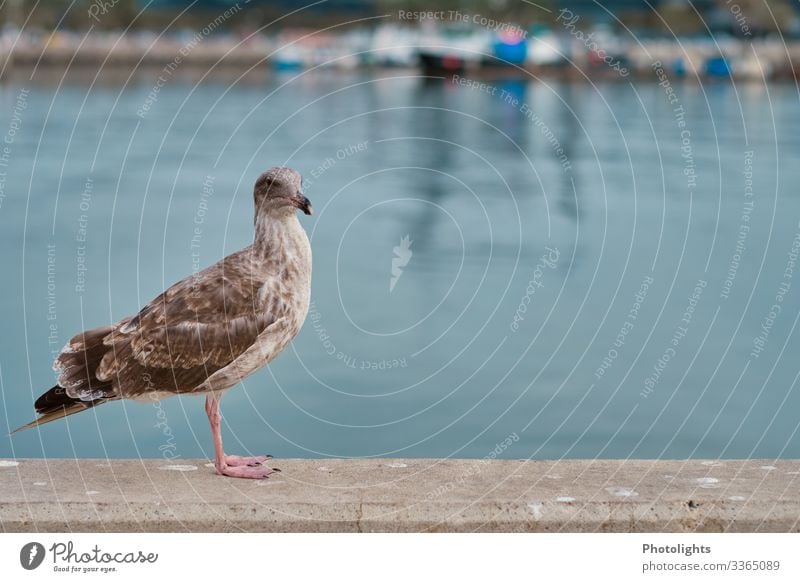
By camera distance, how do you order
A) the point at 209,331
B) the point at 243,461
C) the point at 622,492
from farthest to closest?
the point at 243,461 < the point at 622,492 < the point at 209,331

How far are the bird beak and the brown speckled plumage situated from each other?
12 centimetres

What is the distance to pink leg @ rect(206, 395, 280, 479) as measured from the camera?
7238 millimetres

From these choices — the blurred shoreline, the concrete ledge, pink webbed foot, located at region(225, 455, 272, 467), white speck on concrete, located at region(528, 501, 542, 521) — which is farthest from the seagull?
the blurred shoreline

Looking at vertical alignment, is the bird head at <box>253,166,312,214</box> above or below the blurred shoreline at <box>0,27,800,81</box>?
below

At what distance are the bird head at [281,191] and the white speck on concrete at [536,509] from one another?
2.14 meters

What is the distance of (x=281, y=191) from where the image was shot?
671 cm

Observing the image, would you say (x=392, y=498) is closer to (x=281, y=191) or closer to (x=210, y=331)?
(x=210, y=331)

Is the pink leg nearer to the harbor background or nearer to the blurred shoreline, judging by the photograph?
the harbor background

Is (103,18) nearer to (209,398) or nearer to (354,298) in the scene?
(354,298)

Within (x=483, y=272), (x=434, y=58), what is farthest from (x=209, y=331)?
(x=434, y=58)

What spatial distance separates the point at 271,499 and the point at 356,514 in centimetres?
51

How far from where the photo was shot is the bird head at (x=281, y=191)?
6676mm

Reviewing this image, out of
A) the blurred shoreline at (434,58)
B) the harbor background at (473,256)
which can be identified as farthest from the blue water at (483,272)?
the blurred shoreline at (434,58)

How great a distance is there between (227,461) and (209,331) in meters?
1.10
